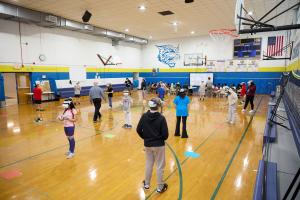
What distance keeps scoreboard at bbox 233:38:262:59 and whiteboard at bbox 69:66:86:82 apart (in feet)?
47.8

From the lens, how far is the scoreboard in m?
18.7

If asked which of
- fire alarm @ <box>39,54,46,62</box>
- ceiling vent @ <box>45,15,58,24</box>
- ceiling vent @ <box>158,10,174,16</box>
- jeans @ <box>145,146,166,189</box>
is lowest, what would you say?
jeans @ <box>145,146,166,189</box>

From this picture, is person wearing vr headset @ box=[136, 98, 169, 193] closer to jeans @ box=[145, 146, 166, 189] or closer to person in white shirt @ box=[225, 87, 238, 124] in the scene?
jeans @ box=[145, 146, 166, 189]

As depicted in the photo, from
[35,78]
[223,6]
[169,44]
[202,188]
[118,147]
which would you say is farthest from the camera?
[169,44]

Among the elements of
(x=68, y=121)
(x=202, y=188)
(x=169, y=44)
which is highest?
(x=169, y=44)

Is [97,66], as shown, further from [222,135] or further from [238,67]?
[222,135]

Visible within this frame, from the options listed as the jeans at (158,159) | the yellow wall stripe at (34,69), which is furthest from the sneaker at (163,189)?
the yellow wall stripe at (34,69)

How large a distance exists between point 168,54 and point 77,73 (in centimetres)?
1086

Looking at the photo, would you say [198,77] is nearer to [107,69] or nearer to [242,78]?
[242,78]

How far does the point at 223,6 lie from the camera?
39.3 feet

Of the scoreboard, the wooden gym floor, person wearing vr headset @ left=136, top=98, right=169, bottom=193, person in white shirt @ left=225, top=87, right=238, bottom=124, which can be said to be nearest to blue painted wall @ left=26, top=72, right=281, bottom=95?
the scoreboard

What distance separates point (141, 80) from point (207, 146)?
20.1 meters

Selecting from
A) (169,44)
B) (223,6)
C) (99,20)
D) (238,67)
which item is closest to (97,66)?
(99,20)

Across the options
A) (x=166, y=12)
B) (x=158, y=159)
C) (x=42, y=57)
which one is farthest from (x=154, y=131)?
(x=42, y=57)
